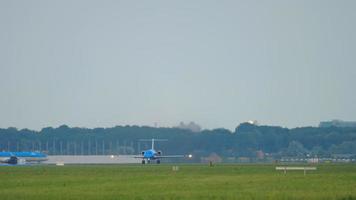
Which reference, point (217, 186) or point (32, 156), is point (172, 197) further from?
point (32, 156)

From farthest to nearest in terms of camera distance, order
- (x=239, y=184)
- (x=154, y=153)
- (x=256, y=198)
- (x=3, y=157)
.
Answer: (x=3, y=157)
(x=154, y=153)
(x=239, y=184)
(x=256, y=198)

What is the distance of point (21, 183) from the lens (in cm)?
6881

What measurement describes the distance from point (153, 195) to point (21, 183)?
1931 centimetres

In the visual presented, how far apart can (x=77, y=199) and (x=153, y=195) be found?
4721 millimetres

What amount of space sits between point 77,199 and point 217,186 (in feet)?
45.7

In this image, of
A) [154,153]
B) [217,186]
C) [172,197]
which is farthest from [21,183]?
[154,153]

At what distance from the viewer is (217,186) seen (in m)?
61.6

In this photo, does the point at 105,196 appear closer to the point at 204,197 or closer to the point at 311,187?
the point at 204,197

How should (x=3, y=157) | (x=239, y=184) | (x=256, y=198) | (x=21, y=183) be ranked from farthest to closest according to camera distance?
(x=3, y=157), (x=21, y=183), (x=239, y=184), (x=256, y=198)

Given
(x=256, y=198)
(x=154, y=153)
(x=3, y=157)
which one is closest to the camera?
(x=256, y=198)

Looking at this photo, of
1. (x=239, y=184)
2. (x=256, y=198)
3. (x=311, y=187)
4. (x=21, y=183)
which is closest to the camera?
(x=256, y=198)

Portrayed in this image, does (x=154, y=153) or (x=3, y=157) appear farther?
(x=3, y=157)

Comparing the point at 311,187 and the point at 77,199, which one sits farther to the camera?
the point at 311,187

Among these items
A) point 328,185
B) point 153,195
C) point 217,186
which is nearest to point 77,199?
point 153,195
